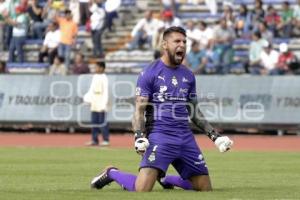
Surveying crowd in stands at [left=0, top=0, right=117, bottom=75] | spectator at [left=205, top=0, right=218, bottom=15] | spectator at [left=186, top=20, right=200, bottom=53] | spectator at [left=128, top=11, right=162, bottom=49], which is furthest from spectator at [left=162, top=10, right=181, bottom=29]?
crowd in stands at [left=0, top=0, right=117, bottom=75]

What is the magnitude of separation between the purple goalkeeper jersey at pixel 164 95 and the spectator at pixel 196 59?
17.8 m

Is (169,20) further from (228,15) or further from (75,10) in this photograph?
(75,10)

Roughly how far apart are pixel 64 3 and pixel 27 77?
5.79m

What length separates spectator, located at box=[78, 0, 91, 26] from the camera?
36.2 metres

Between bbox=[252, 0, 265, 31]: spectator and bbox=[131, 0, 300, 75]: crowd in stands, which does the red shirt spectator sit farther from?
bbox=[252, 0, 265, 31]: spectator

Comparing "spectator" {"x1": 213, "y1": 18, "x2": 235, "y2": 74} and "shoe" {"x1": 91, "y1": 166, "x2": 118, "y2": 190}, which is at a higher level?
"spectator" {"x1": 213, "y1": 18, "x2": 235, "y2": 74}

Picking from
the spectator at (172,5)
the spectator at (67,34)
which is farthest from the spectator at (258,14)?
the spectator at (67,34)

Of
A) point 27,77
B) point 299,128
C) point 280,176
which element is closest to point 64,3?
point 27,77

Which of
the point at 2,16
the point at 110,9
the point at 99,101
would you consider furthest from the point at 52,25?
the point at 99,101

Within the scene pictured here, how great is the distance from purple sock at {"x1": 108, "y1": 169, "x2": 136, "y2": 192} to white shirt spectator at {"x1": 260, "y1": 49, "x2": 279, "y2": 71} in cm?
1741

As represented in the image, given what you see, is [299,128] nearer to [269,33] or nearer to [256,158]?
[269,33]

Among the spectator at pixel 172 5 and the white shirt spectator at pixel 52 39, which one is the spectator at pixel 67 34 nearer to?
the white shirt spectator at pixel 52 39

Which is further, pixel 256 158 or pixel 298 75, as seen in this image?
pixel 298 75

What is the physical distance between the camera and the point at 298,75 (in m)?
30.1
